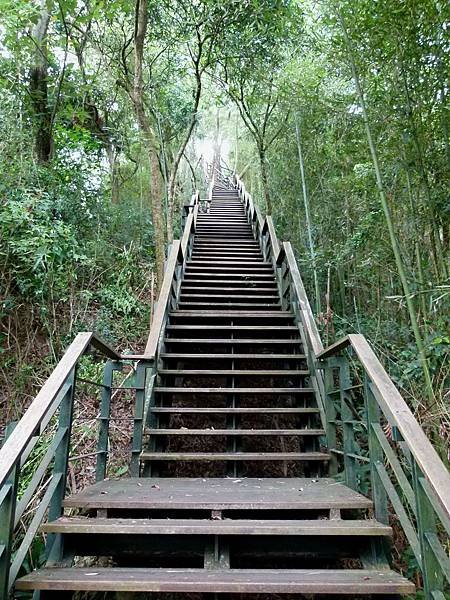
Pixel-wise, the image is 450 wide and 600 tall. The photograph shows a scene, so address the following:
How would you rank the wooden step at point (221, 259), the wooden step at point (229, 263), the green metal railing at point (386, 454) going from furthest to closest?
1. the wooden step at point (221, 259)
2. the wooden step at point (229, 263)
3. the green metal railing at point (386, 454)

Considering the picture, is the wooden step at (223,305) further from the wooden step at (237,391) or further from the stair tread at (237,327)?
the wooden step at (237,391)

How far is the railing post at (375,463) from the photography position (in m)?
1.85

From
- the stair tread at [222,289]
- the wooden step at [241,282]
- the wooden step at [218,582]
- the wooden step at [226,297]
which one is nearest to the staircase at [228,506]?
the wooden step at [218,582]

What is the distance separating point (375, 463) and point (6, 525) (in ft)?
5.06

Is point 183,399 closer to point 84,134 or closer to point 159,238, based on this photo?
point 159,238

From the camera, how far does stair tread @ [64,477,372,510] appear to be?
194 cm

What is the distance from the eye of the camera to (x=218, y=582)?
148 cm

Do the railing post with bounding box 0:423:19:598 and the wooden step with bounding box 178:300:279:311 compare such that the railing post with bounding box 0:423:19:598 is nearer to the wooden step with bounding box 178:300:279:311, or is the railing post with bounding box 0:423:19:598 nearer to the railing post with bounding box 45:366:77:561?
the railing post with bounding box 45:366:77:561

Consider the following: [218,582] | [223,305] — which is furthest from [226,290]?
[218,582]

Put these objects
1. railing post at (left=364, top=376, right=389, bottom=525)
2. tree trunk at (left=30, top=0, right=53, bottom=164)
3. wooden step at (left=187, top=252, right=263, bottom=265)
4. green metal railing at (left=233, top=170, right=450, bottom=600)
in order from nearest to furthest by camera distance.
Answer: green metal railing at (left=233, top=170, right=450, bottom=600)
railing post at (left=364, top=376, right=389, bottom=525)
tree trunk at (left=30, top=0, right=53, bottom=164)
wooden step at (left=187, top=252, right=263, bottom=265)

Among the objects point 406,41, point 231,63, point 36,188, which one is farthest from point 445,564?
point 231,63

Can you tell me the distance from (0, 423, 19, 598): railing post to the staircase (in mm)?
150

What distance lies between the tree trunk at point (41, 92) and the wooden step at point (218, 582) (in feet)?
16.8

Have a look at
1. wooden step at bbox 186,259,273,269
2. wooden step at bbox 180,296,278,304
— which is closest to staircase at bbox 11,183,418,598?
wooden step at bbox 180,296,278,304
